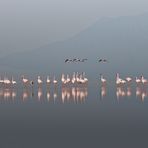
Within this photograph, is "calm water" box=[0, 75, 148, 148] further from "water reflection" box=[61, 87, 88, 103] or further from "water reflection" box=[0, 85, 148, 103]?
"water reflection" box=[0, 85, 148, 103]

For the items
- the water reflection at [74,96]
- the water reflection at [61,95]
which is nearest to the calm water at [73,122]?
the water reflection at [74,96]

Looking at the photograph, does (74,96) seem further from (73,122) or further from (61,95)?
(73,122)

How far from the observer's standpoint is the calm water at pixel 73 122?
40.2 m

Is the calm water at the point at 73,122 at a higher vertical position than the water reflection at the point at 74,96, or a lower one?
lower

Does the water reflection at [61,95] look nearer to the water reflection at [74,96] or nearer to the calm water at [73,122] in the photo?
the water reflection at [74,96]

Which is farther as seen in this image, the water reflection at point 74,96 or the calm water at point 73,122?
the water reflection at point 74,96

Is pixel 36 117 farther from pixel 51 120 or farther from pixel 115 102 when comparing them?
pixel 115 102

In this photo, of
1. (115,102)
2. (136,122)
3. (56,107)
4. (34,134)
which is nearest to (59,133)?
(34,134)

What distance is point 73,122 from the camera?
52125mm

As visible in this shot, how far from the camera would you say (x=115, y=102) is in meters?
73.4

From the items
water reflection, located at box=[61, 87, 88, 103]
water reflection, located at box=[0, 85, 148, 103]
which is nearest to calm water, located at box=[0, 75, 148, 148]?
water reflection, located at box=[61, 87, 88, 103]

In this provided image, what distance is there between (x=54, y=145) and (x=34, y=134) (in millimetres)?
4987

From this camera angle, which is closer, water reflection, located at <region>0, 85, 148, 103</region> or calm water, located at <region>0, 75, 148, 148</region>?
calm water, located at <region>0, 75, 148, 148</region>

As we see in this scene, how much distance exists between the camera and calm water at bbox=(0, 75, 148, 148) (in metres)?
40.2
